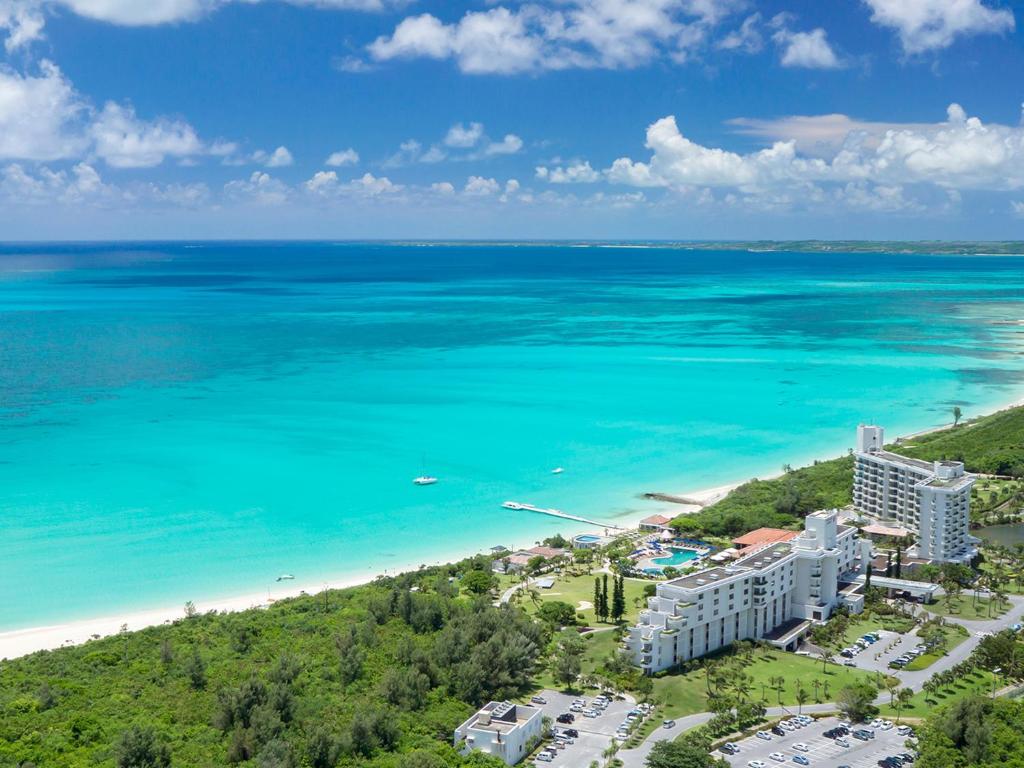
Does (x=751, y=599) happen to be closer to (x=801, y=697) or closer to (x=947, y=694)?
(x=801, y=697)

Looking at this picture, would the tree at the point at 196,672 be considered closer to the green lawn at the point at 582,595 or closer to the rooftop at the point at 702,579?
the green lawn at the point at 582,595

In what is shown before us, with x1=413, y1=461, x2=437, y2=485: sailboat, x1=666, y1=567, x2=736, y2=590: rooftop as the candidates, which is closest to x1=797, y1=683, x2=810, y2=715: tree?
x1=666, y1=567, x2=736, y2=590: rooftop

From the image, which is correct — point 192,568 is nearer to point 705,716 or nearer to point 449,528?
point 449,528

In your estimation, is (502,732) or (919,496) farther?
(919,496)

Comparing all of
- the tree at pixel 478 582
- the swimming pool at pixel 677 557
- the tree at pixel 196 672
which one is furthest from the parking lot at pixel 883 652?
the tree at pixel 196 672

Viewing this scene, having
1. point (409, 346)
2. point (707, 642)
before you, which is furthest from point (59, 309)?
point (707, 642)

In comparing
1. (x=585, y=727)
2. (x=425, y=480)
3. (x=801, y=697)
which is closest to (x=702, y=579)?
(x=801, y=697)
